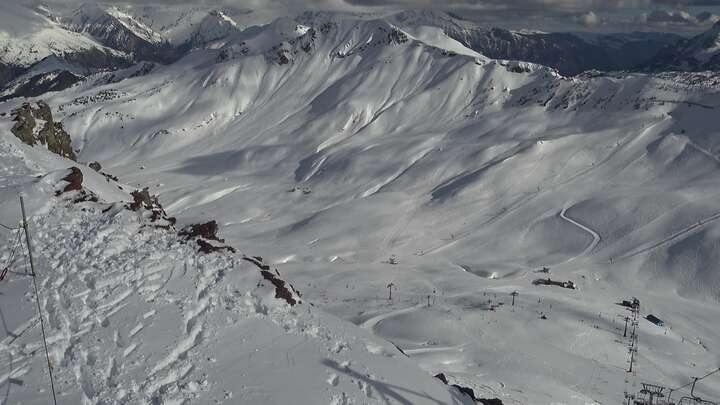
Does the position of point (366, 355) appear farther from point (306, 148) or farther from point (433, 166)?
point (306, 148)

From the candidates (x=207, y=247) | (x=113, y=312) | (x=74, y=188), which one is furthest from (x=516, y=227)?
(x=113, y=312)

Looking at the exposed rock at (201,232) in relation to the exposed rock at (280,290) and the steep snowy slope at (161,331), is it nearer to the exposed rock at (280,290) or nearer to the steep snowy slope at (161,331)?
the steep snowy slope at (161,331)

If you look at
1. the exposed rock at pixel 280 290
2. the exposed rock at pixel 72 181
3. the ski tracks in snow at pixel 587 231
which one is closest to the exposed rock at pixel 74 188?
the exposed rock at pixel 72 181

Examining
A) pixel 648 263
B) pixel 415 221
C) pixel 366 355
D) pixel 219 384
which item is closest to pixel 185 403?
pixel 219 384

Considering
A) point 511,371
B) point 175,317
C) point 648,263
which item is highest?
point 175,317

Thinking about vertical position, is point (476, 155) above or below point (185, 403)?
below
